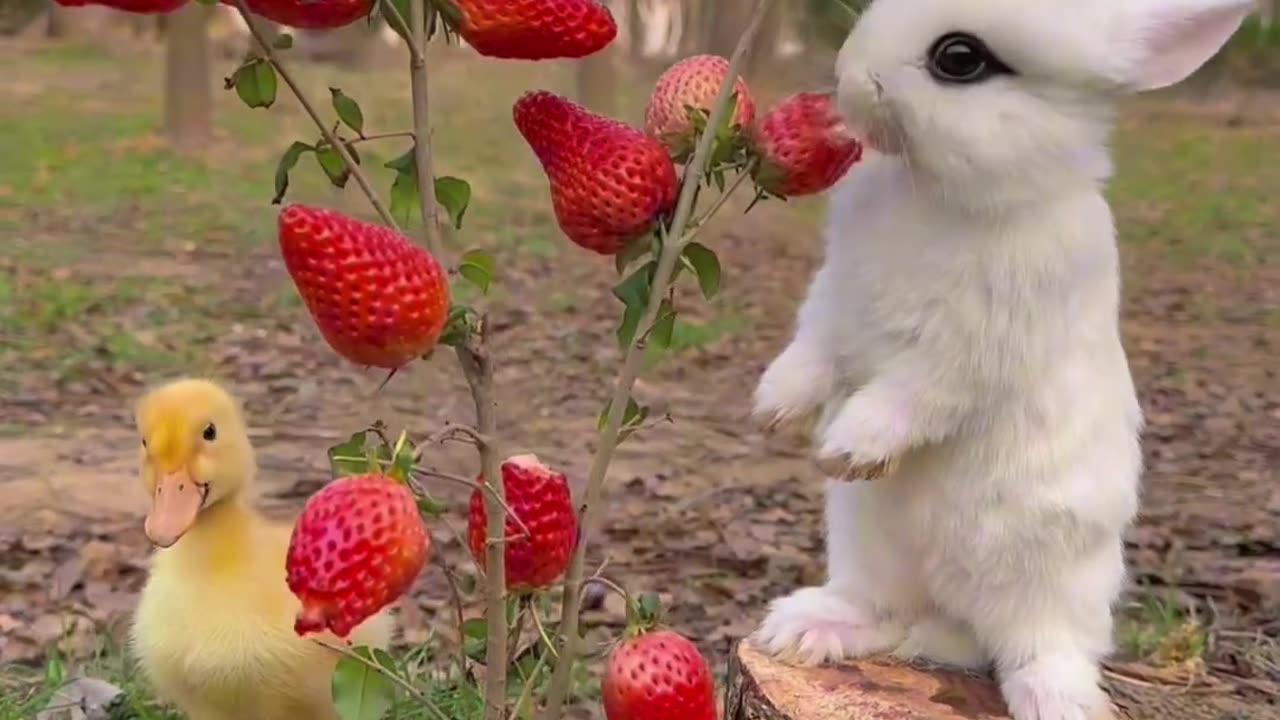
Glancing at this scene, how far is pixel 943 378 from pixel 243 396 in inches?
114

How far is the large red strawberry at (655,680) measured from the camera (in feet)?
3.48

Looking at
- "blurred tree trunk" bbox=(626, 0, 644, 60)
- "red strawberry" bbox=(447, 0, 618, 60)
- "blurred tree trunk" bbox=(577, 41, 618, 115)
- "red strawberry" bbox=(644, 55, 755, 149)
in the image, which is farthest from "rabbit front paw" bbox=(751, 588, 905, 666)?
"blurred tree trunk" bbox=(626, 0, 644, 60)

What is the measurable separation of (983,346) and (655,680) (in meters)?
0.35

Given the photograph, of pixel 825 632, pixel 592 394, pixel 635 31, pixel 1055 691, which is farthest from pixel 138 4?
pixel 635 31

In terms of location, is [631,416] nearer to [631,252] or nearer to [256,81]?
[631,252]

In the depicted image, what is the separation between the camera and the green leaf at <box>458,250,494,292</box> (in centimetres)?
104

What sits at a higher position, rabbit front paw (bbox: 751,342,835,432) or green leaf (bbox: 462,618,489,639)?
rabbit front paw (bbox: 751,342,835,432)

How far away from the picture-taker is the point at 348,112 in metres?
1.05

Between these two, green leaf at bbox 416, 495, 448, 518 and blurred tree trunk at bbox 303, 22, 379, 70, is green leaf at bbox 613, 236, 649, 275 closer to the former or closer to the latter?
green leaf at bbox 416, 495, 448, 518

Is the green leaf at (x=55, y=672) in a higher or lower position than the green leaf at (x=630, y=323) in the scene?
lower

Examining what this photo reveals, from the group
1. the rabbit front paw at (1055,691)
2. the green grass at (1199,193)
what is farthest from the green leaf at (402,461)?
the green grass at (1199,193)

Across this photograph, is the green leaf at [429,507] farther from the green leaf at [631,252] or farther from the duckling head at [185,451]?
the duckling head at [185,451]

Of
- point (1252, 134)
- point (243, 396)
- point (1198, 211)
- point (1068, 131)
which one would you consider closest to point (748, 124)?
point (1068, 131)

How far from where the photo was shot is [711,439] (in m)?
3.64
